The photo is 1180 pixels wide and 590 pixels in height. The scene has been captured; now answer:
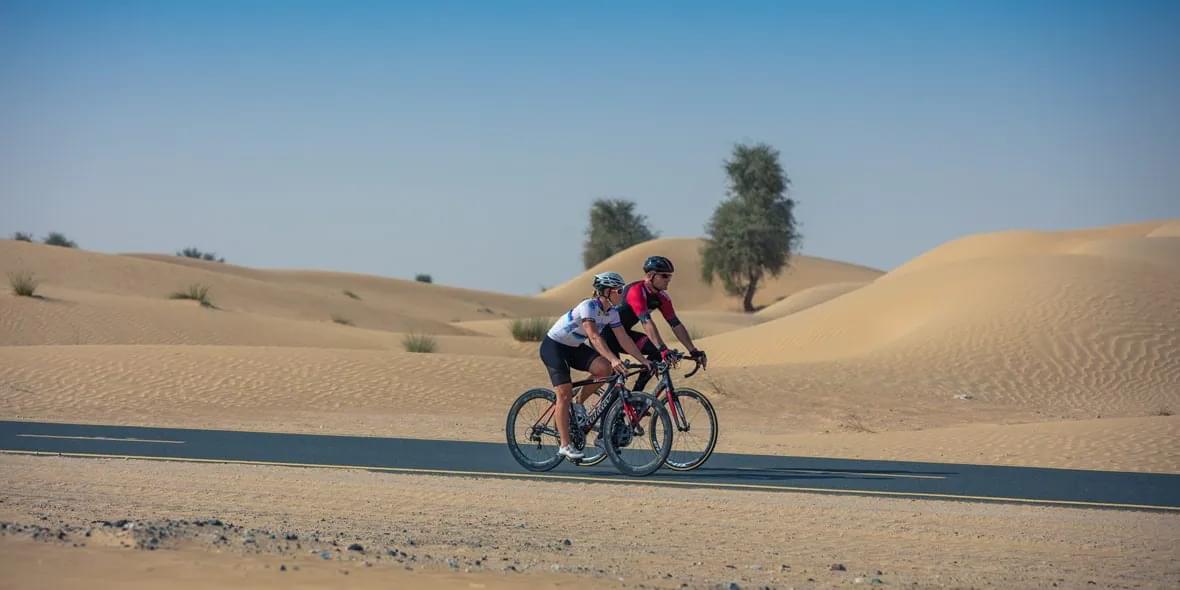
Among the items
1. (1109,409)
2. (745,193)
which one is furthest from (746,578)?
(745,193)

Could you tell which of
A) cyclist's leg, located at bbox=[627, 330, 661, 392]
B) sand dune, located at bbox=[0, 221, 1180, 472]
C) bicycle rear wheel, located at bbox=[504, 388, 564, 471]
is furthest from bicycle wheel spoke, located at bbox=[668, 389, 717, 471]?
sand dune, located at bbox=[0, 221, 1180, 472]

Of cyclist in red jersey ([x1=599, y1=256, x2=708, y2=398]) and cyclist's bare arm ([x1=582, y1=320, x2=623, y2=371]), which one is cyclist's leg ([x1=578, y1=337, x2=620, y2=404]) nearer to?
cyclist in red jersey ([x1=599, y1=256, x2=708, y2=398])

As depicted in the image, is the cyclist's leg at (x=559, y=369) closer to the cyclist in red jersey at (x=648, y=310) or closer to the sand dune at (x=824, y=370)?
the cyclist in red jersey at (x=648, y=310)

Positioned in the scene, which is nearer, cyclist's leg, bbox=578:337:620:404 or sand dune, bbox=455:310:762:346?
cyclist's leg, bbox=578:337:620:404

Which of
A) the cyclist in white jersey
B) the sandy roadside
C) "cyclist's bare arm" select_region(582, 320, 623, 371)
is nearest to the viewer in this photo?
the sandy roadside

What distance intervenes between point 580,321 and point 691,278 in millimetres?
122949

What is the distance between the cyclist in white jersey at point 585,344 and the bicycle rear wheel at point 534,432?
33 cm

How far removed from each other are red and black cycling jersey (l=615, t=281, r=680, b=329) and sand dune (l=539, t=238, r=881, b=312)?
309ft

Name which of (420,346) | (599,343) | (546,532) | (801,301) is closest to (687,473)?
(599,343)

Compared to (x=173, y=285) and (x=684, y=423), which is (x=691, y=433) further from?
(x=173, y=285)

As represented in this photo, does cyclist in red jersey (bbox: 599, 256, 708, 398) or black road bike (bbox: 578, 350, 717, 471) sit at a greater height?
cyclist in red jersey (bbox: 599, 256, 708, 398)

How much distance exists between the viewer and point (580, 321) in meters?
13.6

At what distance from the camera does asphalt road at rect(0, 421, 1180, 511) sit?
13.9 m

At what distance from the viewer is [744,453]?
711 inches
